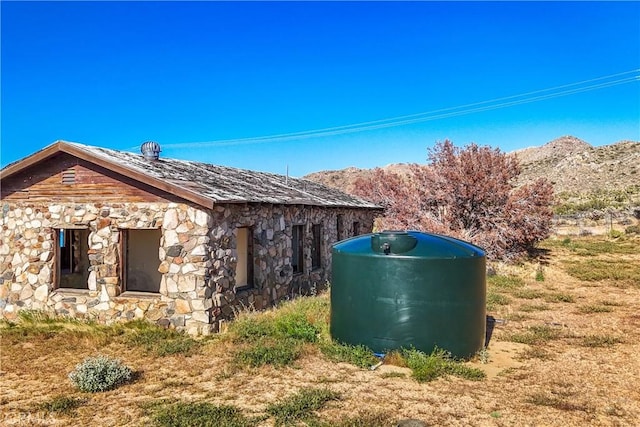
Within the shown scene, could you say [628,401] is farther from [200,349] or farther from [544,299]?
[544,299]

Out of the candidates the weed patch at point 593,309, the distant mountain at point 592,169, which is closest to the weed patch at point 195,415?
the weed patch at point 593,309

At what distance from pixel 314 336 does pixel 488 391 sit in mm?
3215

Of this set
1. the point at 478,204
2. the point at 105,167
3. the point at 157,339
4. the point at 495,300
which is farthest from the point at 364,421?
the point at 478,204

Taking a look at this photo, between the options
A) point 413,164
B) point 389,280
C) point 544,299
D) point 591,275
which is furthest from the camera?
point 413,164

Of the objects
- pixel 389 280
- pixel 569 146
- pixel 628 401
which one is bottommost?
pixel 628 401

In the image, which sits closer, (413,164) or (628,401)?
(628,401)

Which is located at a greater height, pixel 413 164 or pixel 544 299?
pixel 413 164

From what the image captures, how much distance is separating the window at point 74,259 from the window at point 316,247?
6.39m

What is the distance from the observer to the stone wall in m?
9.07

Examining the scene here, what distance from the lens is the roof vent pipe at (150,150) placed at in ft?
37.7

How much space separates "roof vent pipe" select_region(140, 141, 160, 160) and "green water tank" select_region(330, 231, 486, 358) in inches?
244

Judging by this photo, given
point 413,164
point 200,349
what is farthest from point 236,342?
point 413,164

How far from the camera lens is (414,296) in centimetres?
722

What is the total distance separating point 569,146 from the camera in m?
72.2
